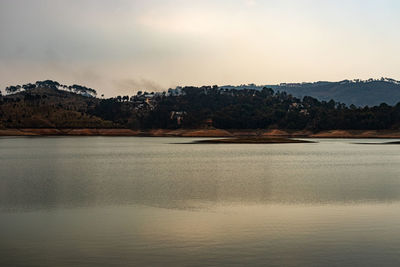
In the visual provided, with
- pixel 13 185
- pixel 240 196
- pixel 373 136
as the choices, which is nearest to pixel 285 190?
pixel 240 196

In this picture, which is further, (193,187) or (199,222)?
(193,187)

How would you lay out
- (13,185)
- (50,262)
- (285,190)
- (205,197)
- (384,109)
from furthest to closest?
(384,109), (13,185), (285,190), (205,197), (50,262)

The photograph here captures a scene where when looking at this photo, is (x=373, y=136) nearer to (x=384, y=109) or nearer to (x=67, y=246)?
(x=384, y=109)

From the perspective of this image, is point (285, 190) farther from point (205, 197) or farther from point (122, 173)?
point (122, 173)

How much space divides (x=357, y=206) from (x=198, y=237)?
12330 millimetres

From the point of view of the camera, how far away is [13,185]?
3903 centimetres

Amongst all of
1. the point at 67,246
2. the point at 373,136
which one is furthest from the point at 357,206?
the point at 373,136

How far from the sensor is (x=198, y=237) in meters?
20.1

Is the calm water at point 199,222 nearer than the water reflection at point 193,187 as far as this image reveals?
Yes

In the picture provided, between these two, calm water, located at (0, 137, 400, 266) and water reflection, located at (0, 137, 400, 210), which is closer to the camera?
calm water, located at (0, 137, 400, 266)

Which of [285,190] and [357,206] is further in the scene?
[285,190]

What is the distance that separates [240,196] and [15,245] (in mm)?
17368

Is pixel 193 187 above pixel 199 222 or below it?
below

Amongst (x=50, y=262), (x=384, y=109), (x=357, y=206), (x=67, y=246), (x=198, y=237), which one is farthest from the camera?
(x=384, y=109)
